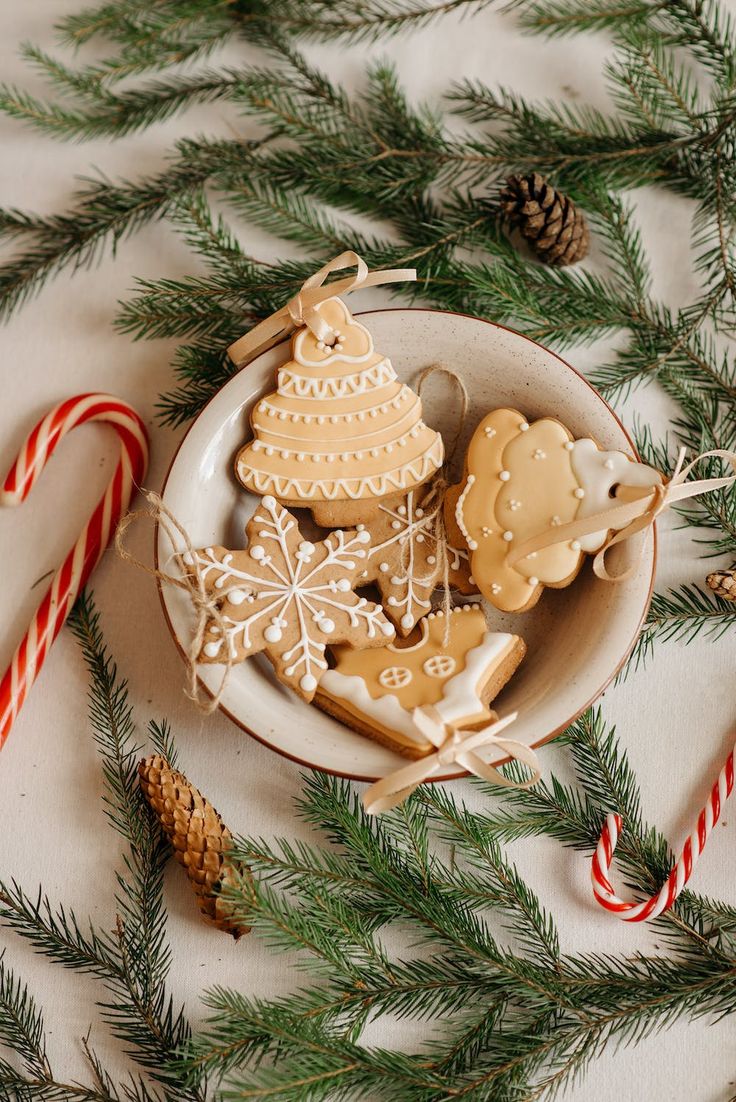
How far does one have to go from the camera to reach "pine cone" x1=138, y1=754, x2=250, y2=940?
1133mm

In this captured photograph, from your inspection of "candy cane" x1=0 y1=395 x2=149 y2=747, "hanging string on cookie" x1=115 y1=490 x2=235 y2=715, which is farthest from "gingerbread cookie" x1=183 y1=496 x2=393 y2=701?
"candy cane" x1=0 y1=395 x2=149 y2=747

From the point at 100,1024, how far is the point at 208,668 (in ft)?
1.77

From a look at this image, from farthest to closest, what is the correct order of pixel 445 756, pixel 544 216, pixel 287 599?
pixel 544 216
pixel 287 599
pixel 445 756

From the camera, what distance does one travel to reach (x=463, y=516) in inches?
44.4

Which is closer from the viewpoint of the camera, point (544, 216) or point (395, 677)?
point (395, 677)

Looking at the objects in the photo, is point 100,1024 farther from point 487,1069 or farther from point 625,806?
point 625,806

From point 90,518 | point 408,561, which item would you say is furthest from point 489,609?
point 90,518

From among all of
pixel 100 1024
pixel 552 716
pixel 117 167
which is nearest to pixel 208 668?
pixel 552 716

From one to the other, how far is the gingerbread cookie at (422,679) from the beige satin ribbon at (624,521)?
120mm

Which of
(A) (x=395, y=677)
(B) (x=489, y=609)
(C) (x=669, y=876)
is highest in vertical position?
(B) (x=489, y=609)

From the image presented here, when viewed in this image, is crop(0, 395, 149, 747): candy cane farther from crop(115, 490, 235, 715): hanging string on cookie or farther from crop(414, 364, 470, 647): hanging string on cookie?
crop(414, 364, 470, 647): hanging string on cookie

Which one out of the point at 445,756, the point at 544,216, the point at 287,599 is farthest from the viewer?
the point at 544,216

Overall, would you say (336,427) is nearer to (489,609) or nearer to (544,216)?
(489,609)

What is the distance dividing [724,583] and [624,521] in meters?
0.23
